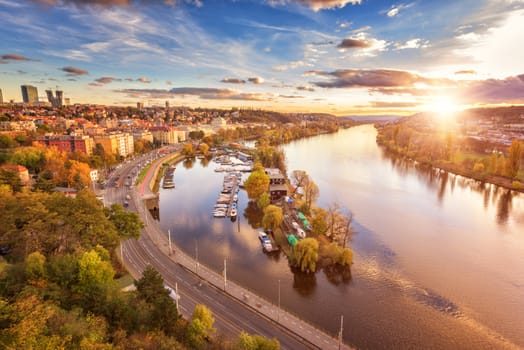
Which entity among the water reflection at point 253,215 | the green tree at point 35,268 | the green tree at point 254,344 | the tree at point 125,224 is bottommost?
the water reflection at point 253,215

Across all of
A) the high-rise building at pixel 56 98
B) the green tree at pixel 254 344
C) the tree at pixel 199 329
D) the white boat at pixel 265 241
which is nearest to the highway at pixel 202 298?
the tree at pixel 199 329

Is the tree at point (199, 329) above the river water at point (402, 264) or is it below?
above

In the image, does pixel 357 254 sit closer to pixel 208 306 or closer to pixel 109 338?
pixel 208 306

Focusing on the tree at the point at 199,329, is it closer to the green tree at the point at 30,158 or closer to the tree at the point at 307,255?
the tree at the point at 307,255

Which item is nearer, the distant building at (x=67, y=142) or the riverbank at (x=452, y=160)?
the riverbank at (x=452, y=160)

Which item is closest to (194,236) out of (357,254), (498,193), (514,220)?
(357,254)

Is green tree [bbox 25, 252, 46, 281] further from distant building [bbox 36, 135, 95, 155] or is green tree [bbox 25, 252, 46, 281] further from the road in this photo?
distant building [bbox 36, 135, 95, 155]
